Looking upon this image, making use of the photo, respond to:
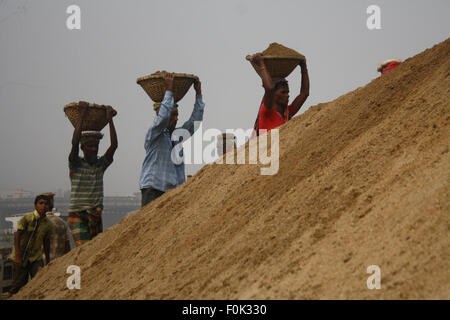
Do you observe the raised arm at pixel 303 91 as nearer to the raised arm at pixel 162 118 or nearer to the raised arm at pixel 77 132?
the raised arm at pixel 162 118

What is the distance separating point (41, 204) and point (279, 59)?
10.8 feet

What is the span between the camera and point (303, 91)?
5801 mm

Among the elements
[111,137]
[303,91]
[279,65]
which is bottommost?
[111,137]

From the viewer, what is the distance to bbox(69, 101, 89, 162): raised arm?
5.53 meters

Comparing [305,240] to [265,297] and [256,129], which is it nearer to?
[265,297]

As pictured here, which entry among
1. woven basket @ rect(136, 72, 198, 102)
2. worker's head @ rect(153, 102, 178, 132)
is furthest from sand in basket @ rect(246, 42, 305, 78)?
worker's head @ rect(153, 102, 178, 132)

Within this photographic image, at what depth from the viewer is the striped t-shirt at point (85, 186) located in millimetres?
5484

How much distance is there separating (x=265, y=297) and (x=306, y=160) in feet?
5.05

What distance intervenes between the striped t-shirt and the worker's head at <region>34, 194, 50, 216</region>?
0.64 meters

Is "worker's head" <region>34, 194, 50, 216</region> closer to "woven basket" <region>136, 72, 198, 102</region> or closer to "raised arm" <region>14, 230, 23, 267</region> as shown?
"raised arm" <region>14, 230, 23, 267</region>

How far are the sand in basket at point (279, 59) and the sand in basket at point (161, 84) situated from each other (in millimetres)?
744
